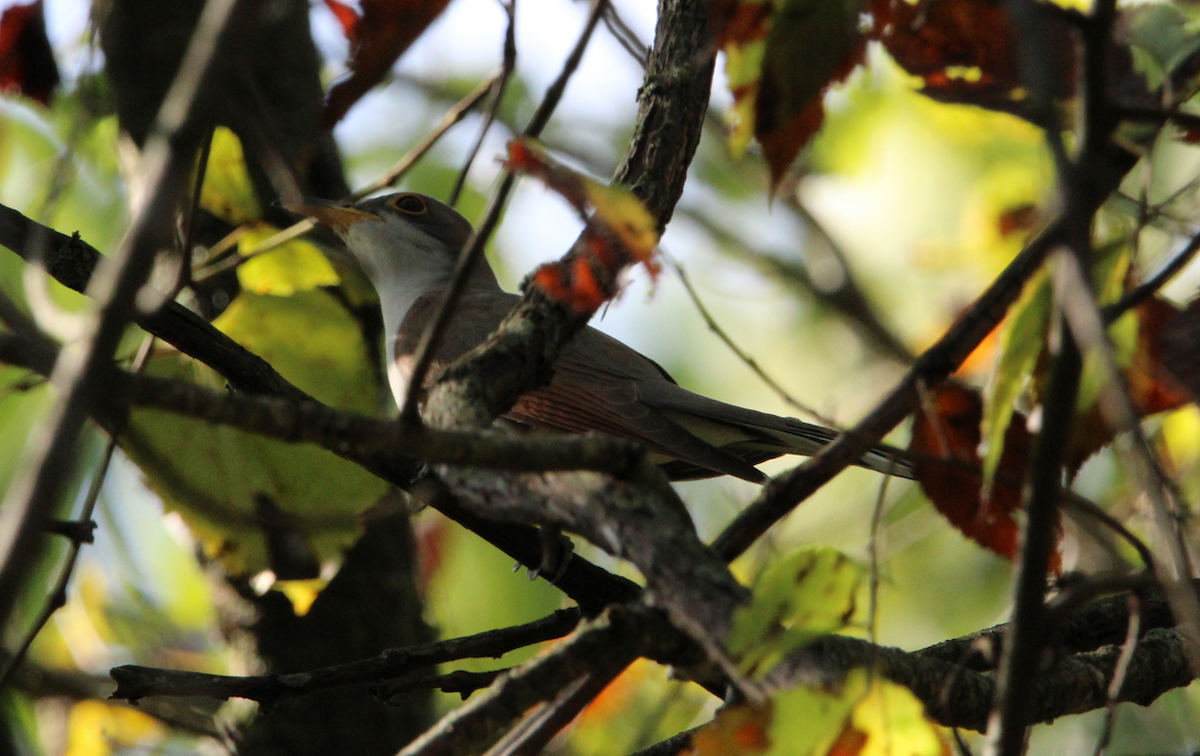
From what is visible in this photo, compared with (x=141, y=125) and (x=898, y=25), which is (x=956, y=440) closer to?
(x=898, y=25)

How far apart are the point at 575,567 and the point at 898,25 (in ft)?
5.90

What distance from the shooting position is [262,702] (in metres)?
2.85

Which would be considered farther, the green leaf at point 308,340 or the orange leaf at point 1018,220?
the orange leaf at point 1018,220

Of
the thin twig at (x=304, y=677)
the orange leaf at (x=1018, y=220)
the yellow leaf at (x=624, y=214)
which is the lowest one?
the thin twig at (x=304, y=677)

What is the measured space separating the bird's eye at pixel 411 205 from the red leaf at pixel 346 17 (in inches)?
118

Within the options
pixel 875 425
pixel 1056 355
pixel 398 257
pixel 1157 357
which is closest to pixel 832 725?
pixel 1056 355

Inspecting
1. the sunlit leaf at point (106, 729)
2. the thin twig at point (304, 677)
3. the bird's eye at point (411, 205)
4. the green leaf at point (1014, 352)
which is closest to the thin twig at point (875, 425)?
the green leaf at point (1014, 352)

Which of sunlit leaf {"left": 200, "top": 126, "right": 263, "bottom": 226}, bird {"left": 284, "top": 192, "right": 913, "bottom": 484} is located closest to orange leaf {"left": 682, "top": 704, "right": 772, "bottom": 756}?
bird {"left": 284, "top": 192, "right": 913, "bottom": 484}

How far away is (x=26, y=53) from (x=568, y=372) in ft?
8.19

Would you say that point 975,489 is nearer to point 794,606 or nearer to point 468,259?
point 794,606

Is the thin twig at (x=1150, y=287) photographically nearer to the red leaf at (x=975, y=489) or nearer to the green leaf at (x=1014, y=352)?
the green leaf at (x=1014, y=352)

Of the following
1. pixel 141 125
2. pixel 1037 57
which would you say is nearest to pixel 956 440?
pixel 1037 57

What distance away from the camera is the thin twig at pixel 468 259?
162 cm

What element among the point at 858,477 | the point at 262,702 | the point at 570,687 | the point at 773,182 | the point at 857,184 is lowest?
the point at 570,687
